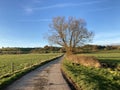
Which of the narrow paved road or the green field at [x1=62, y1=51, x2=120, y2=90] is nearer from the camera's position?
the narrow paved road

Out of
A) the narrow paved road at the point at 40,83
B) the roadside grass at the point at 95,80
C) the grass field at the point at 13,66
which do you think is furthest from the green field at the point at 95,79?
the grass field at the point at 13,66

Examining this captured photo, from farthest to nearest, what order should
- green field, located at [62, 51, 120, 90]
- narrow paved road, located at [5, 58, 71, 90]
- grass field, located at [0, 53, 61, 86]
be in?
grass field, located at [0, 53, 61, 86]
green field, located at [62, 51, 120, 90]
narrow paved road, located at [5, 58, 71, 90]

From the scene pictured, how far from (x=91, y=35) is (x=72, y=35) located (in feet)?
15.9

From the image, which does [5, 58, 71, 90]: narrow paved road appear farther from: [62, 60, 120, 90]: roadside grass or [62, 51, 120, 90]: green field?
[62, 51, 120, 90]: green field

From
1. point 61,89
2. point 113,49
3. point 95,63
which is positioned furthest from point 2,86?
point 113,49

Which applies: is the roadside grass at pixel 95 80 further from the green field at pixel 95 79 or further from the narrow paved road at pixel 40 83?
the narrow paved road at pixel 40 83

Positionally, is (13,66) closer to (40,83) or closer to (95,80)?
(40,83)

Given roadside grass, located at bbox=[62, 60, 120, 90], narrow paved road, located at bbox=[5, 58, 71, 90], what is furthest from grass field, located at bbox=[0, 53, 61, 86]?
roadside grass, located at bbox=[62, 60, 120, 90]

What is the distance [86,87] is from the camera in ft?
39.6

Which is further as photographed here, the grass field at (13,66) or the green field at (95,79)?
the grass field at (13,66)

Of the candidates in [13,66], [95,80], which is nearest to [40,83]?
[95,80]

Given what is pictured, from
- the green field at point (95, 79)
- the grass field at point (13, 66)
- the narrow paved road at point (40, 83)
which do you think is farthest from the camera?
the grass field at point (13, 66)

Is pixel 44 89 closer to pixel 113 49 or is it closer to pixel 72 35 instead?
pixel 72 35

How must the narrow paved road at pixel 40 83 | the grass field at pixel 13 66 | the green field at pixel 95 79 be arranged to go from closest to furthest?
1. the narrow paved road at pixel 40 83
2. the green field at pixel 95 79
3. the grass field at pixel 13 66
